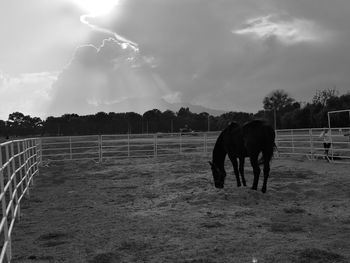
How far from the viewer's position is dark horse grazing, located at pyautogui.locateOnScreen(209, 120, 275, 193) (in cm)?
805

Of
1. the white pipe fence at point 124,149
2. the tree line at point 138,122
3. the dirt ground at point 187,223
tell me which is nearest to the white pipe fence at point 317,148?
the white pipe fence at point 124,149

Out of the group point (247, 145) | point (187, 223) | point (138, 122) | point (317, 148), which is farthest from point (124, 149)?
point (138, 122)

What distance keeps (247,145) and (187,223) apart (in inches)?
122

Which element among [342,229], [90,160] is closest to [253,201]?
[342,229]

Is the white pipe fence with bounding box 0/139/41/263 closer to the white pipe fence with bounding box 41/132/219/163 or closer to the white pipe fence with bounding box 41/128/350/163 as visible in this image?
the white pipe fence with bounding box 41/132/219/163

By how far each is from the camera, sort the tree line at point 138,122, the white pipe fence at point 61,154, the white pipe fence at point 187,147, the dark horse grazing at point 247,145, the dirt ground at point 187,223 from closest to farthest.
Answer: the dirt ground at point 187,223 < the white pipe fence at point 61,154 < the dark horse grazing at point 247,145 < the white pipe fence at point 187,147 < the tree line at point 138,122

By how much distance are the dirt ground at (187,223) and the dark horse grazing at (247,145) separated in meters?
0.46

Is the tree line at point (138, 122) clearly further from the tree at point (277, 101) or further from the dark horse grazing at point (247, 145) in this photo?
the dark horse grazing at point (247, 145)

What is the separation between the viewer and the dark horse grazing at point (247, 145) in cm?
805

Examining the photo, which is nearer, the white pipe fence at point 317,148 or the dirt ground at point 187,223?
the dirt ground at point 187,223

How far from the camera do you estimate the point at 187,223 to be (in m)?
5.54

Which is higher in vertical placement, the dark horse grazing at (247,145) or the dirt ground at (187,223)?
the dark horse grazing at (247,145)

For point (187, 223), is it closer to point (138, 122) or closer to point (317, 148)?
point (317, 148)

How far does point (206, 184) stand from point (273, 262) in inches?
→ 217
